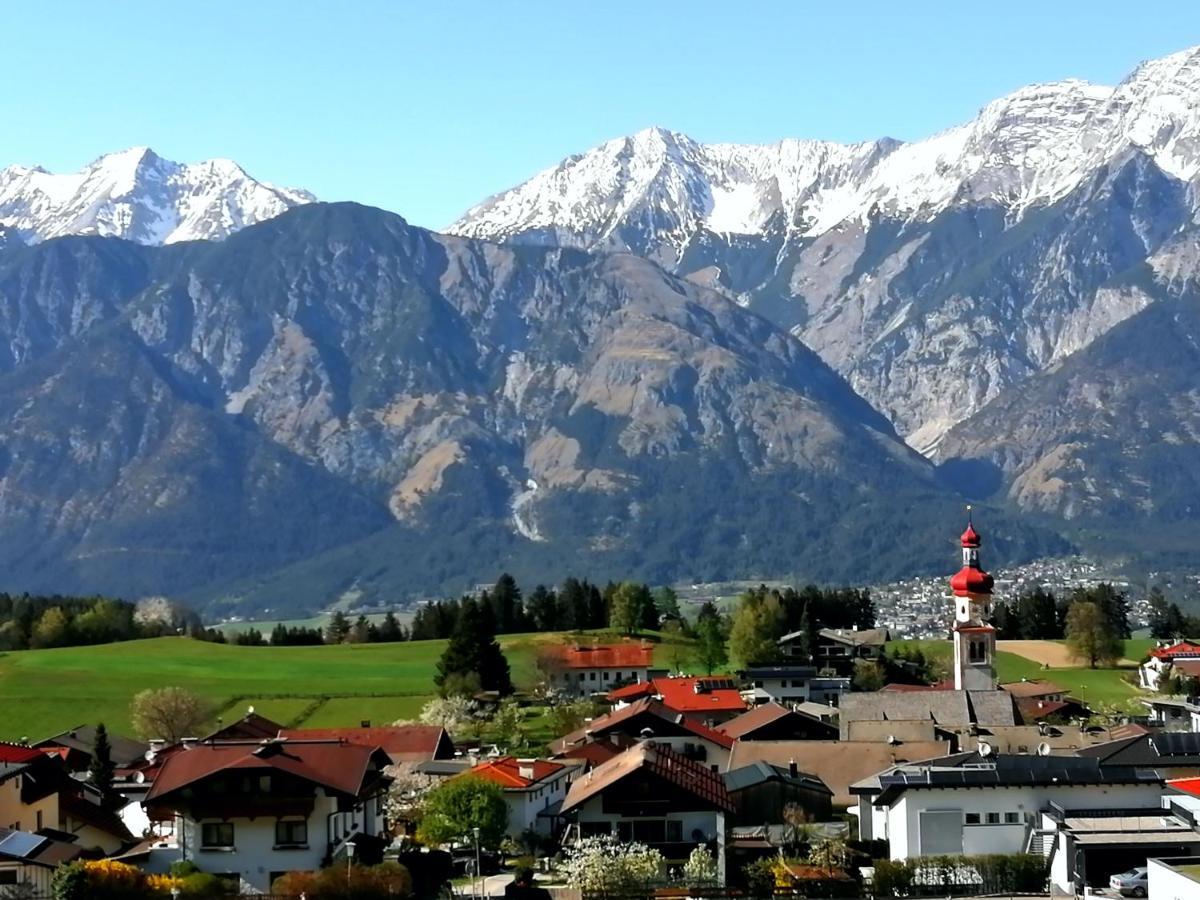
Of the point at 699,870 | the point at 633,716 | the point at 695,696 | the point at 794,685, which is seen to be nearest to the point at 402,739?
the point at 633,716

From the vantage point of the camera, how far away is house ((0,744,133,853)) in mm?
62250

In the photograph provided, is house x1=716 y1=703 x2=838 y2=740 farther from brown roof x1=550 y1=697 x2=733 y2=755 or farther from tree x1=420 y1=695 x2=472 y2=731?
tree x1=420 y1=695 x2=472 y2=731

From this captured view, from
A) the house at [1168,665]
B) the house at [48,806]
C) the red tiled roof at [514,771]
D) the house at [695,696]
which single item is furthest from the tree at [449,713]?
the house at [1168,665]

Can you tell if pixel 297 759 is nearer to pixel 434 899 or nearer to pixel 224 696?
pixel 434 899

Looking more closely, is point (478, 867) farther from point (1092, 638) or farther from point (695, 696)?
point (1092, 638)

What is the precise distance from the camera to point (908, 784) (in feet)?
208

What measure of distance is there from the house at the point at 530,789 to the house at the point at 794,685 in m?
47.7

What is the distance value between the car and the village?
5 cm

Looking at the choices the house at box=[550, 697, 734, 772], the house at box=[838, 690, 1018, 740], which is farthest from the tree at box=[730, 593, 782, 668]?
the house at box=[550, 697, 734, 772]

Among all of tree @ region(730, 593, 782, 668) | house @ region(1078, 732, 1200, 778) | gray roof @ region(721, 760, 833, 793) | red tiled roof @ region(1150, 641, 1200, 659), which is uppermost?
tree @ region(730, 593, 782, 668)

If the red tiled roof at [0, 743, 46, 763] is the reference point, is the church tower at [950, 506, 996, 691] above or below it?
above

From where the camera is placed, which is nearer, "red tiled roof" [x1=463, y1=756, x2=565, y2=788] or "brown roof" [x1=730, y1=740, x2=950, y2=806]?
"red tiled roof" [x1=463, y1=756, x2=565, y2=788]

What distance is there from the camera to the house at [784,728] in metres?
95.1

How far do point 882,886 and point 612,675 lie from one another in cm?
8148
